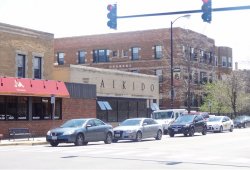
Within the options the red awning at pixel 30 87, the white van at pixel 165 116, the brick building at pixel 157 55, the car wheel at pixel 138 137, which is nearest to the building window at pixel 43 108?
the red awning at pixel 30 87

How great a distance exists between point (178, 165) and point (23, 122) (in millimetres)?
19971

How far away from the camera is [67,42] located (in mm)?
73188

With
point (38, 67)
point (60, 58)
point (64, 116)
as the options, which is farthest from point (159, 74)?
point (64, 116)

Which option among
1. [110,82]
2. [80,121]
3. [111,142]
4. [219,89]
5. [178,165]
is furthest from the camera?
[219,89]

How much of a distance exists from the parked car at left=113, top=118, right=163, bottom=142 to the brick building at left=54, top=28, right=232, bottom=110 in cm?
2710

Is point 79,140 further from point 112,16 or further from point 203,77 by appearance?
point 203,77

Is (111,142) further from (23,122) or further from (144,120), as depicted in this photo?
(23,122)

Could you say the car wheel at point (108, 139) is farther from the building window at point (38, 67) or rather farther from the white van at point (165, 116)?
the building window at point (38, 67)

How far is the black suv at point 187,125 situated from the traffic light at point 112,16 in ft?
55.0

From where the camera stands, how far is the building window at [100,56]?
7019 cm

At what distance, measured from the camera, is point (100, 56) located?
7075 cm

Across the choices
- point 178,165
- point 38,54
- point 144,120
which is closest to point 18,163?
point 178,165

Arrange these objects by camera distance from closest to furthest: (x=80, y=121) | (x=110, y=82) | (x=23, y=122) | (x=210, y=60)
Answer: (x=80, y=121), (x=23, y=122), (x=110, y=82), (x=210, y=60)

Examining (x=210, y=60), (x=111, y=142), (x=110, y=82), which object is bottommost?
(x=111, y=142)
